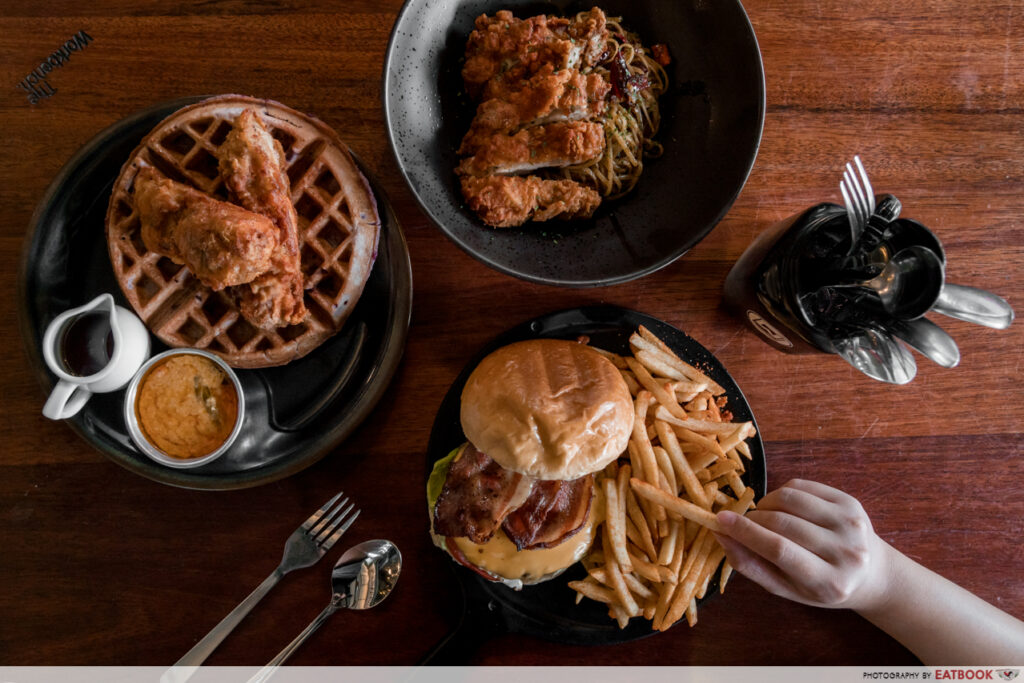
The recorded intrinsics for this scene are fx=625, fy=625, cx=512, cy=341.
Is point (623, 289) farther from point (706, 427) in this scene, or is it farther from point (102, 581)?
point (102, 581)

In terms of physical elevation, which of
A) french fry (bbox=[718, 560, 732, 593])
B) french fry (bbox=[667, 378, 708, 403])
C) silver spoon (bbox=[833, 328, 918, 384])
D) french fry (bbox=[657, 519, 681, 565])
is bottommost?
french fry (bbox=[718, 560, 732, 593])

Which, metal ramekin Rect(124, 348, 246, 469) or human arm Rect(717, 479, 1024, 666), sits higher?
metal ramekin Rect(124, 348, 246, 469)

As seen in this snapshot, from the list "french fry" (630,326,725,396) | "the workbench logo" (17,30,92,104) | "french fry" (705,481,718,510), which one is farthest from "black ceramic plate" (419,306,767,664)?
"the workbench logo" (17,30,92,104)

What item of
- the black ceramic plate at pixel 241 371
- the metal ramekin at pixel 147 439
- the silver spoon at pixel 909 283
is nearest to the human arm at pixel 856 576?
the silver spoon at pixel 909 283

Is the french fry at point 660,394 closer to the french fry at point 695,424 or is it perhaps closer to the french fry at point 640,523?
the french fry at point 695,424

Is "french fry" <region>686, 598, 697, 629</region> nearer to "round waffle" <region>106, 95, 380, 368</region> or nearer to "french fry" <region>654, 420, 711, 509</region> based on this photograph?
"french fry" <region>654, 420, 711, 509</region>

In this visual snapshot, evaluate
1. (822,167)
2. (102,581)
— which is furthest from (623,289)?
(102,581)

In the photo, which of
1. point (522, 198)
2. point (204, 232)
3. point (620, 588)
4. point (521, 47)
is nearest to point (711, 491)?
point (620, 588)
